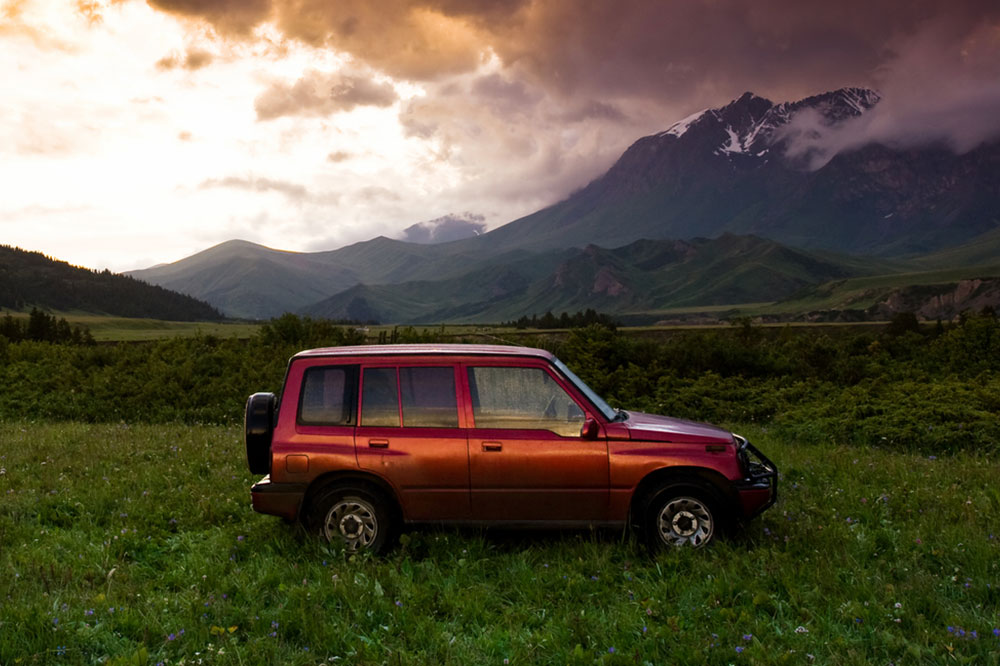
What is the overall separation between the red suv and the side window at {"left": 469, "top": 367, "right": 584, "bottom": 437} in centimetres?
1

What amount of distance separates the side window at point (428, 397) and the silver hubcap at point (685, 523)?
246cm

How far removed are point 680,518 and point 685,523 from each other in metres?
0.08

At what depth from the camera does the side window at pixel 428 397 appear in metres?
7.41

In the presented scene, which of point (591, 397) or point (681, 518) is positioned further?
point (591, 397)

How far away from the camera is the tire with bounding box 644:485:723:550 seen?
719 cm

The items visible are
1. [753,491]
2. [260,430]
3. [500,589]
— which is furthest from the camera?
[260,430]

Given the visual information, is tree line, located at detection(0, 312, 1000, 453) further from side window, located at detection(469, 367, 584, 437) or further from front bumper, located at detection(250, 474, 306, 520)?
front bumper, located at detection(250, 474, 306, 520)

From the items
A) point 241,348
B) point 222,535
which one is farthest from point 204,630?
point 241,348

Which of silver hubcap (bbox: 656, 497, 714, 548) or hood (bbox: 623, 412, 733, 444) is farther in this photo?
hood (bbox: 623, 412, 733, 444)

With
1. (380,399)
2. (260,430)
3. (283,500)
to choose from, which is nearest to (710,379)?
(380,399)

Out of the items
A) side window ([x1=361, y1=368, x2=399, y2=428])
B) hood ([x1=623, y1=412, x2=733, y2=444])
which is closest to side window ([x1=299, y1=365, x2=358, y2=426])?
side window ([x1=361, y1=368, x2=399, y2=428])

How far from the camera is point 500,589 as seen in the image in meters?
6.44

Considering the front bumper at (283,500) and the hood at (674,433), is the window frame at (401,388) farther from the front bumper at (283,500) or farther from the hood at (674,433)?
the hood at (674,433)

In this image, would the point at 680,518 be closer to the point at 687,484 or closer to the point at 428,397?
the point at 687,484
